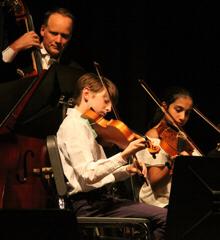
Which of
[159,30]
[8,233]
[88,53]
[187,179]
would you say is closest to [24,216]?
[8,233]

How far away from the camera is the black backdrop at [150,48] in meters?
4.05

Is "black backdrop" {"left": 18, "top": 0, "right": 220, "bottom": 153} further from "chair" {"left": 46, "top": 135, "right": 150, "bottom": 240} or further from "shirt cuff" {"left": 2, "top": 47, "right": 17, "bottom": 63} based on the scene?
"chair" {"left": 46, "top": 135, "right": 150, "bottom": 240}

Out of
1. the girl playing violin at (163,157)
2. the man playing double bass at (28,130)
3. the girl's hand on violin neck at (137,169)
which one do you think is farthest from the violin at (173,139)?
the man playing double bass at (28,130)

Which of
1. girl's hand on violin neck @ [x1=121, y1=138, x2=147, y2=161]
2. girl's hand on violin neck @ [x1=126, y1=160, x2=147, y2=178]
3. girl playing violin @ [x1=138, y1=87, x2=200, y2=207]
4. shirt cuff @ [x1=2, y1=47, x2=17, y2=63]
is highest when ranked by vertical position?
shirt cuff @ [x1=2, y1=47, x2=17, y2=63]

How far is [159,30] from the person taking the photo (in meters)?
4.34

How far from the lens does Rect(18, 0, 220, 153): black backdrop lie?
4.05 metres

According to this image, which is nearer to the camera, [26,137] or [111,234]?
[26,137]

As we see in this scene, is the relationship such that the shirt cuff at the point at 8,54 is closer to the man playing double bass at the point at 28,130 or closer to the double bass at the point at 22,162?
the man playing double bass at the point at 28,130

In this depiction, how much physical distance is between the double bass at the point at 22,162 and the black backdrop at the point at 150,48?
4.34 ft

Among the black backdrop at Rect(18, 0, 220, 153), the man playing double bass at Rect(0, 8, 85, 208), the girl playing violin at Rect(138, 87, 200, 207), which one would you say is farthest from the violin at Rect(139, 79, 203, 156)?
the black backdrop at Rect(18, 0, 220, 153)

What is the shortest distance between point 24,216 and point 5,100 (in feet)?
3.14

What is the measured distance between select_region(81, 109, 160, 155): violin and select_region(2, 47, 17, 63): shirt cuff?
53 centimetres

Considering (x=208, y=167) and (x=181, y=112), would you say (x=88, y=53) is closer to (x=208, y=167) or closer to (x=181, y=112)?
(x=181, y=112)

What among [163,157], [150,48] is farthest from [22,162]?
[150,48]
